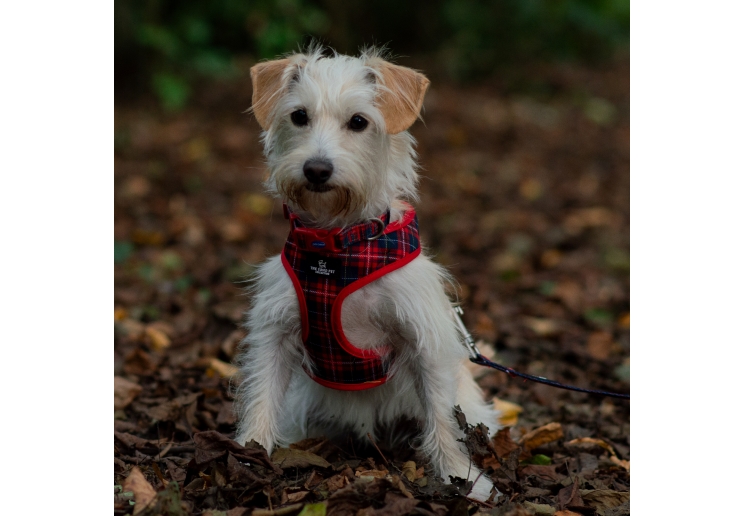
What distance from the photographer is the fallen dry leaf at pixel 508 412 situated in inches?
189

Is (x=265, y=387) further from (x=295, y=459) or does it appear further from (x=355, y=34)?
(x=355, y=34)

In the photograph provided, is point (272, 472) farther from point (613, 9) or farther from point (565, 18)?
point (613, 9)

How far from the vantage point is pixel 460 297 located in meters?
6.84

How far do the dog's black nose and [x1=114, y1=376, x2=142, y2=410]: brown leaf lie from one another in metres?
1.97

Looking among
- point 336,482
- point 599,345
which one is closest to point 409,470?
point 336,482

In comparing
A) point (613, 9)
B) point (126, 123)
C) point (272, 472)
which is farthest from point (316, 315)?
point (613, 9)

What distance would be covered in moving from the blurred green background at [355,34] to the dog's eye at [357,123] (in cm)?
529

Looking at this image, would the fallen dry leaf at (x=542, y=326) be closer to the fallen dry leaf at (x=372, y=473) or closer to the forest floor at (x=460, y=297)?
the forest floor at (x=460, y=297)

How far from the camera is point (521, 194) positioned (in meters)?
10.4

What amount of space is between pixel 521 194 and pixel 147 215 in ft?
15.8

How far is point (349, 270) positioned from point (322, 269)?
0.43 ft

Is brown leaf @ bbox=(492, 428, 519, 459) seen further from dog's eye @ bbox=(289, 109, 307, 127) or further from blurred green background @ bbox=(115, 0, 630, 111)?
blurred green background @ bbox=(115, 0, 630, 111)

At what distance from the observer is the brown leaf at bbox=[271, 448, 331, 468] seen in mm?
3512

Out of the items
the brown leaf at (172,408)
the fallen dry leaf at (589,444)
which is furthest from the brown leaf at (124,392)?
the fallen dry leaf at (589,444)
